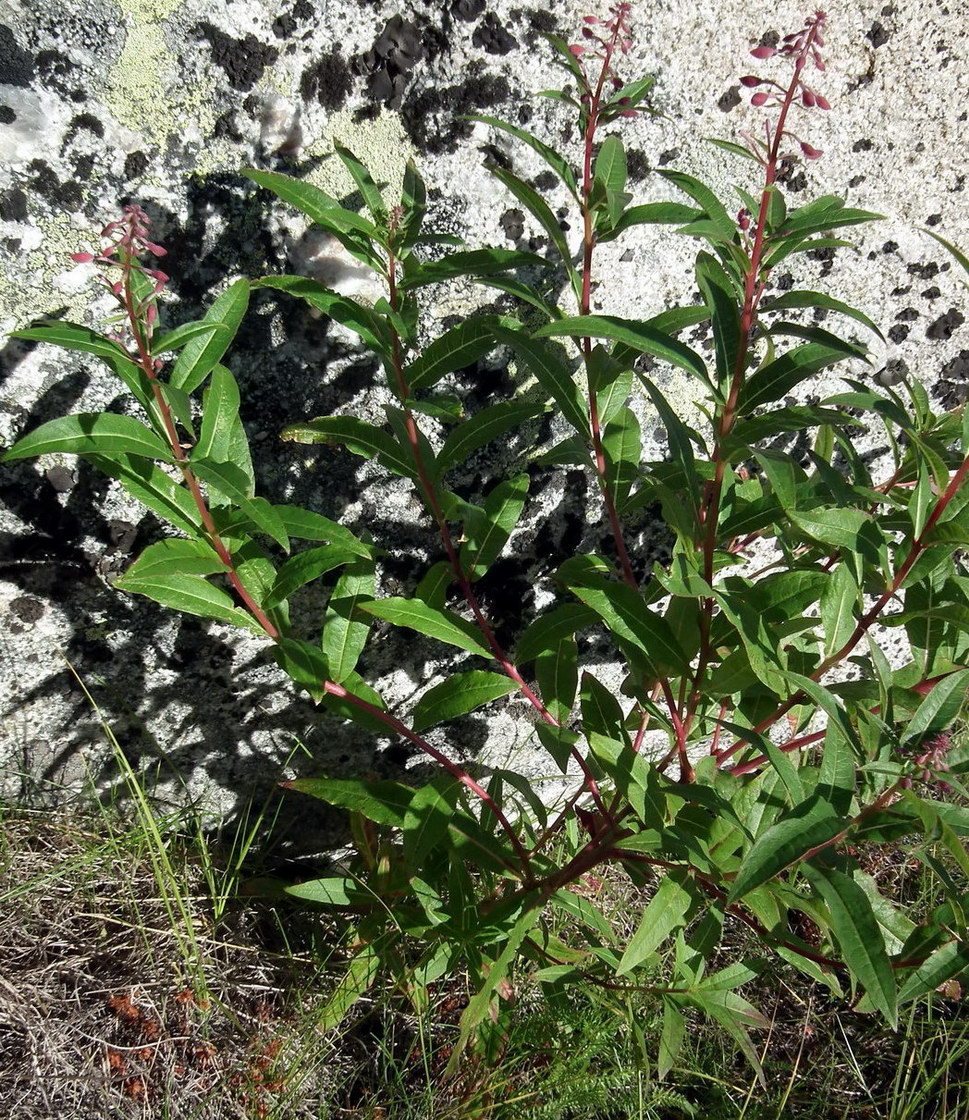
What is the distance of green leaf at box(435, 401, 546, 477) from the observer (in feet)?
5.10

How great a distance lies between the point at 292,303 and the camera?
5.27 feet

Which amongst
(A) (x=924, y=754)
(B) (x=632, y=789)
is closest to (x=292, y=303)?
(B) (x=632, y=789)

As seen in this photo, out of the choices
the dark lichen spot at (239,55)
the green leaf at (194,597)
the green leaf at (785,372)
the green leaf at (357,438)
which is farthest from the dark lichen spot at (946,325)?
the green leaf at (194,597)

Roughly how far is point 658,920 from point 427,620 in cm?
57

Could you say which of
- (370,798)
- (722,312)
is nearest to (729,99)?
(722,312)

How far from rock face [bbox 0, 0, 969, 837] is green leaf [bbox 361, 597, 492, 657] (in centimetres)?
30

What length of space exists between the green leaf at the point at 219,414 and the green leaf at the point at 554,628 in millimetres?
566

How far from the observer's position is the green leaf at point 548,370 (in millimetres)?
1367

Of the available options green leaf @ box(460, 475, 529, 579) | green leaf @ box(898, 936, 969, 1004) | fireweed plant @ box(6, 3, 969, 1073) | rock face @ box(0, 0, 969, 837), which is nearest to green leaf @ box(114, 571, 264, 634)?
fireweed plant @ box(6, 3, 969, 1073)

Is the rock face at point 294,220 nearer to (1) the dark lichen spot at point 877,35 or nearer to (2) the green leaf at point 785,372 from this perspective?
(1) the dark lichen spot at point 877,35

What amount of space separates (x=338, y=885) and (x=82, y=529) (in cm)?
77

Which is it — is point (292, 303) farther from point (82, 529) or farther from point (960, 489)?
point (960, 489)

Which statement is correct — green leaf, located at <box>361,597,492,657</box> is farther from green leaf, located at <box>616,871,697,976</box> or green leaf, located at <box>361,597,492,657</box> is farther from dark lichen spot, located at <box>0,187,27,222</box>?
dark lichen spot, located at <box>0,187,27,222</box>

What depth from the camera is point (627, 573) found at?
1.63 metres
